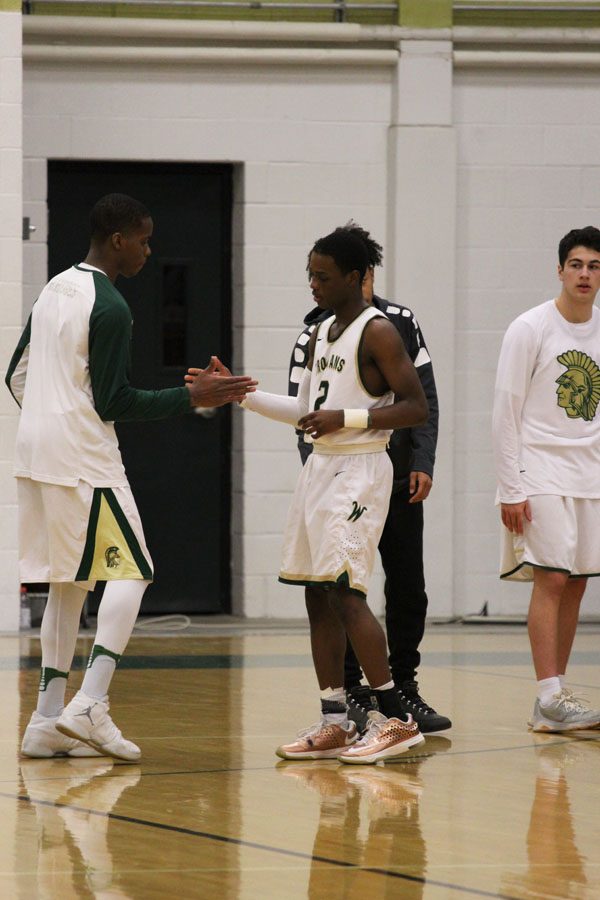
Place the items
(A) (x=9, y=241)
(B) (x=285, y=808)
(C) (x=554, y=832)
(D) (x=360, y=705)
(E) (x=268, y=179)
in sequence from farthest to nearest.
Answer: (E) (x=268, y=179)
(A) (x=9, y=241)
(D) (x=360, y=705)
(B) (x=285, y=808)
(C) (x=554, y=832)

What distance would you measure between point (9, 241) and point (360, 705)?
4.14 m

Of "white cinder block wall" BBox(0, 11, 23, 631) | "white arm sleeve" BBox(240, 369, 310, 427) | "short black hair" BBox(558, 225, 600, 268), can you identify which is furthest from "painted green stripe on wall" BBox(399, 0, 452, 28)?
"white arm sleeve" BBox(240, 369, 310, 427)

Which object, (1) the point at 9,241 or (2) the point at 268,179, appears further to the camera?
(2) the point at 268,179

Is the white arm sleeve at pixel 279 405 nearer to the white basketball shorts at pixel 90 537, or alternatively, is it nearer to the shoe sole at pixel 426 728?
the white basketball shorts at pixel 90 537

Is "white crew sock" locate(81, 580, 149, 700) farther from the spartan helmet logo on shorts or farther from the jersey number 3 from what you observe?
the jersey number 3

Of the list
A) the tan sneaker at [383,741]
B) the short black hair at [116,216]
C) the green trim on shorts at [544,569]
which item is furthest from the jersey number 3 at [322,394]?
the green trim on shorts at [544,569]

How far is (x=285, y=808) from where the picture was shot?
4.18 m

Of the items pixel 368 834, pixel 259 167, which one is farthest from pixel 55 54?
pixel 368 834

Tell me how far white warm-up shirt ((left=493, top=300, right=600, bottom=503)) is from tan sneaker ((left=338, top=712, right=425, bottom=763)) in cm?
105

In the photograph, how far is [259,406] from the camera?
5.17m

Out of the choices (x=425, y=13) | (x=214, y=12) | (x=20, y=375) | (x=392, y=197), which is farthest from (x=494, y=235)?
(x=20, y=375)

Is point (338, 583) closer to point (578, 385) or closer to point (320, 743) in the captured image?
point (320, 743)

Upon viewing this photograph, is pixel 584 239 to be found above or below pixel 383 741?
above

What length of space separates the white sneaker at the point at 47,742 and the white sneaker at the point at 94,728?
0.13 metres
